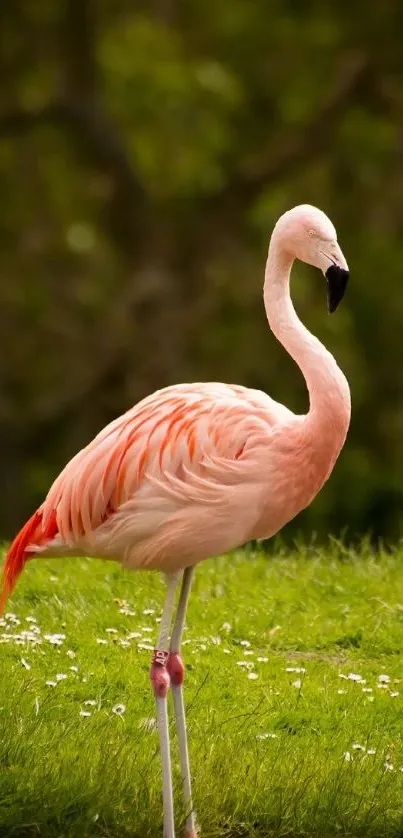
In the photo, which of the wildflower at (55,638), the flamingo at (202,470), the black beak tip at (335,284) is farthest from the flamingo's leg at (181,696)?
the wildflower at (55,638)

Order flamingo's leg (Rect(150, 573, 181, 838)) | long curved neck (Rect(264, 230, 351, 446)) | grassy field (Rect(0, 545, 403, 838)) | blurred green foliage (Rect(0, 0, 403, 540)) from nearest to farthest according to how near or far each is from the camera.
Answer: flamingo's leg (Rect(150, 573, 181, 838)) < long curved neck (Rect(264, 230, 351, 446)) < grassy field (Rect(0, 545, 403, 838)) < blurred green foliage (Rect(0, 0, 403, 540))

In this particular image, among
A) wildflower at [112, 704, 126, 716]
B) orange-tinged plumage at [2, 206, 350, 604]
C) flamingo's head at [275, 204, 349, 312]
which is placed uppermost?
flamingo's head at [275, 204, 349, 312]

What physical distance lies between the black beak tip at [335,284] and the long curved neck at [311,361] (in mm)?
185

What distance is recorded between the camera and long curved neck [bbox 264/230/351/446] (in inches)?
194

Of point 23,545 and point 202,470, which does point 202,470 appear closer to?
point 202,470

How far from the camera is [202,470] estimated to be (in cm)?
497

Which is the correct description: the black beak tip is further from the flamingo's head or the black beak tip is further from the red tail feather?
the red tail feather

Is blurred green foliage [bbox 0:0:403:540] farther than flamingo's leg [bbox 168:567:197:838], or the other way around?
blurred green foliage [bbox 0:0:403:540]

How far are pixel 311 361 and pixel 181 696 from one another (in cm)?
124

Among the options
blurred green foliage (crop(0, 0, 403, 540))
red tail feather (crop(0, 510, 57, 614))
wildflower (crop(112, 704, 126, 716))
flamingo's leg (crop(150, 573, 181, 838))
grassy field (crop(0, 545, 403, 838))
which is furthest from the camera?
blurred green foliage (crop(0, 0, 403, 540))

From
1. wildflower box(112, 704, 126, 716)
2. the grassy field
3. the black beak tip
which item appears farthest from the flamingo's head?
wildflower box(112, 704, 126, 716)

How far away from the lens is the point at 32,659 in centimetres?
654

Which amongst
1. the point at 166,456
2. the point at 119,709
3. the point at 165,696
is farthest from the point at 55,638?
the point at 166,456

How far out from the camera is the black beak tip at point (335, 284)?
4887 millimetres
